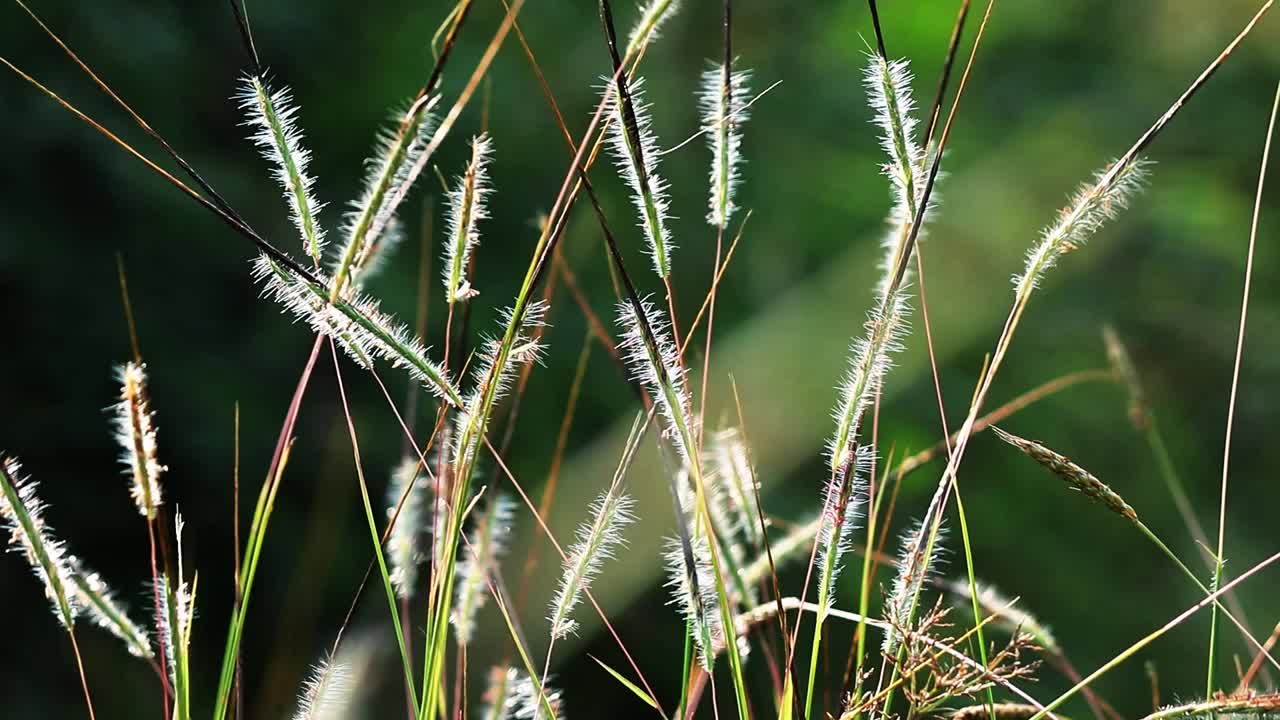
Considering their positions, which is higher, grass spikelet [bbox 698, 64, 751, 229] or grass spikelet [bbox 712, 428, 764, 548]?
grass spikelet [bbox 698, 64, 751, 229]

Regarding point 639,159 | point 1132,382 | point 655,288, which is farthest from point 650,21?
point 655,288

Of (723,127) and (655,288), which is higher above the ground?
(723,127)

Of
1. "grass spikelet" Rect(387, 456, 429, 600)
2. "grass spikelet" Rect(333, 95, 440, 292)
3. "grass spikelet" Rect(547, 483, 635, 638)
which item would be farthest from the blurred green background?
"grass spikelet" Rect(333, 95, 440, 292)

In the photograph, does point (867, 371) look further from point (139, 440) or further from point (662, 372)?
point (139, 440)

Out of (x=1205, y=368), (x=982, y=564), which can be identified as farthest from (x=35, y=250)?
(x=1205, y=368)

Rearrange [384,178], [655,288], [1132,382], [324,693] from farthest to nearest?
[655,288] < [1132,382] < [324,693] < [384,178]

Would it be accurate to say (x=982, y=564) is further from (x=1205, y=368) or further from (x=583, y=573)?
(x=583, y=573)

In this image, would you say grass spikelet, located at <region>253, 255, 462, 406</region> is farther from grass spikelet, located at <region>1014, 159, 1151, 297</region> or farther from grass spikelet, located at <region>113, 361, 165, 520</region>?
grass spikelet, located at <region>1014, 159, 1151, 297</region>
